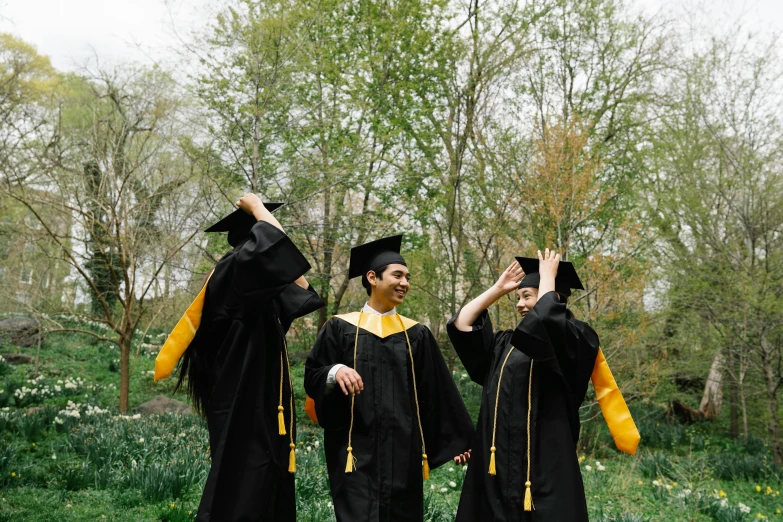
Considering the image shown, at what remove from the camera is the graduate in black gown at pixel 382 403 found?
3.31 m

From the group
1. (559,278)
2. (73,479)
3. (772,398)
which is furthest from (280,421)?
(772,398)

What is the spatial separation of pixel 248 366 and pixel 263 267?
0.48 metres

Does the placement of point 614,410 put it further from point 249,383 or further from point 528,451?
point 249,383

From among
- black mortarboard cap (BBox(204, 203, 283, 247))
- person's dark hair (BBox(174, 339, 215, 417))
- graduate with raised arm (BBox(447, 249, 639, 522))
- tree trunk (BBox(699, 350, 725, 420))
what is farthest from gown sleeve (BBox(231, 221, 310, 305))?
tree trunk (BBox(699, 350, 725, 420))

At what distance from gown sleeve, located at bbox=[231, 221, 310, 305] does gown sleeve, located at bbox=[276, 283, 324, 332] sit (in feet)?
0.74

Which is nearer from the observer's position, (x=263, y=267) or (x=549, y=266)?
(x=263, y=267)

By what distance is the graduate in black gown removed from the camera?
3.31 m

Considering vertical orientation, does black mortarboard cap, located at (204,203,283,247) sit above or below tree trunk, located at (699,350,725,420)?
above

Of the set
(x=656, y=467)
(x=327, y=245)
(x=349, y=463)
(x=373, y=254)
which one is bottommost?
(x=656, y=467)

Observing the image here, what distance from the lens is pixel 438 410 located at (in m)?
3.73

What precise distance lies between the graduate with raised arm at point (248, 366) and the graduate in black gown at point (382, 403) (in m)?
0.37

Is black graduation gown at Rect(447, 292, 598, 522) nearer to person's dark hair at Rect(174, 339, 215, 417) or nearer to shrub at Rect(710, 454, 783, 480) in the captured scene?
person's dark hair at Rect(174, 339, 215, 417)

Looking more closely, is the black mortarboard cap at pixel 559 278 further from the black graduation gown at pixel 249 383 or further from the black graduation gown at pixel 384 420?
the black graduation gown at pixel 249 383

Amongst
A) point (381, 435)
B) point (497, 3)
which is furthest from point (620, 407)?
point (497, 3)
